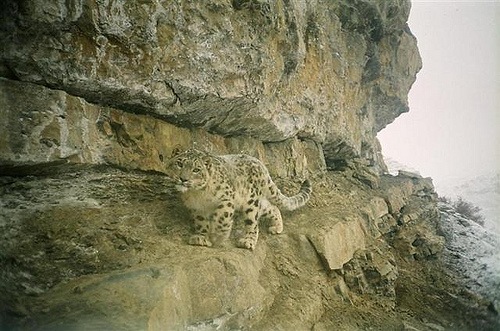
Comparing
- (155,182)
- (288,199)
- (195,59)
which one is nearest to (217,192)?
(155,182)

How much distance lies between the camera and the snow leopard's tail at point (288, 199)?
5.59 metres

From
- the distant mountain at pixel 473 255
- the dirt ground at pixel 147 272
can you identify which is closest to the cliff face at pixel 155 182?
the dirt ground at pixel 147 272

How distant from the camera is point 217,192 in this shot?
4.41 metres

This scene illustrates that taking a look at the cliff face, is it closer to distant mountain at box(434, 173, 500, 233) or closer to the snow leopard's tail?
the snow leopard's tail

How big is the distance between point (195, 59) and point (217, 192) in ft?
5.55

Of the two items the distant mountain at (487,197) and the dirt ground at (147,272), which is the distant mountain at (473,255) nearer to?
the dirt ground at (147,272)

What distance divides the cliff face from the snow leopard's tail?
0.25 m

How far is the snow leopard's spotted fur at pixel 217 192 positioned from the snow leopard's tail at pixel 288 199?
0.39m

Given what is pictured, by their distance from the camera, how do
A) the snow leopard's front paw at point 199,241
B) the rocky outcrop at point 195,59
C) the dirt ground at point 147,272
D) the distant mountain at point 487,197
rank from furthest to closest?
the distant mountain at point 487,197 → the snow leopard's front paw at point 199,241 → the rocky outcrop at point 195,59 → the dirt ground at point 147,272

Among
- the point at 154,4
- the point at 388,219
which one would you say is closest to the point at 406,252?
the point at 388,219

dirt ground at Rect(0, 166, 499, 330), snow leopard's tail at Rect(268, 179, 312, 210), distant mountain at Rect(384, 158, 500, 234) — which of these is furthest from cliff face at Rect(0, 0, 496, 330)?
distant mountain at Rect(384, 158, 500, 234)

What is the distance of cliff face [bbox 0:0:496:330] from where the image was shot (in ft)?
11.3

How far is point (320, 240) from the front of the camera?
5.48m

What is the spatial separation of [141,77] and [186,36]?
0.78 metres
